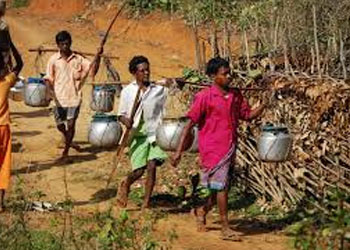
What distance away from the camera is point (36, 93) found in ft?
32.0

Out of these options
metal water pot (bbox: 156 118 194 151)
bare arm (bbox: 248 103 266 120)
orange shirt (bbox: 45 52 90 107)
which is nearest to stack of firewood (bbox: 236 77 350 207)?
bare arm (bbox: 248 103 266 120)

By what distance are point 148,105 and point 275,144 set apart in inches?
57.9

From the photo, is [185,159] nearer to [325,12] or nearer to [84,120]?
[325,12]

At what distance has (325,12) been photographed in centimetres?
909

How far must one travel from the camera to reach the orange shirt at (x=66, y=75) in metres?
9.93

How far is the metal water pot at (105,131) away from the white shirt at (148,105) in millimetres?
173

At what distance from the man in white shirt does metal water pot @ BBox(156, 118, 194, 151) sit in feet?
1.58

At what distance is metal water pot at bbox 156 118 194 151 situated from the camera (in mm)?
7281

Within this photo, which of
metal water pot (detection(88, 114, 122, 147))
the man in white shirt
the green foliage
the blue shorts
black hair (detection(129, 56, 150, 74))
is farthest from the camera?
the green foliage

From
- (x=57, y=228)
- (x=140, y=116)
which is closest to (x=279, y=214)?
(x=140, y=116)

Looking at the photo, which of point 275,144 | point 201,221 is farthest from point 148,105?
point 275,144

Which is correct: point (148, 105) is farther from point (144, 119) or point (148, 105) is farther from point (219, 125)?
point (219, 125)

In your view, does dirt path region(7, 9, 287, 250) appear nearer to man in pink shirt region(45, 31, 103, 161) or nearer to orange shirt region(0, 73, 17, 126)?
man in pink shirt region(45, 31, 103, 161)

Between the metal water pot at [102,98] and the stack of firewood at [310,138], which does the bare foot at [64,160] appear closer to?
the metal water pot at [102,98]
